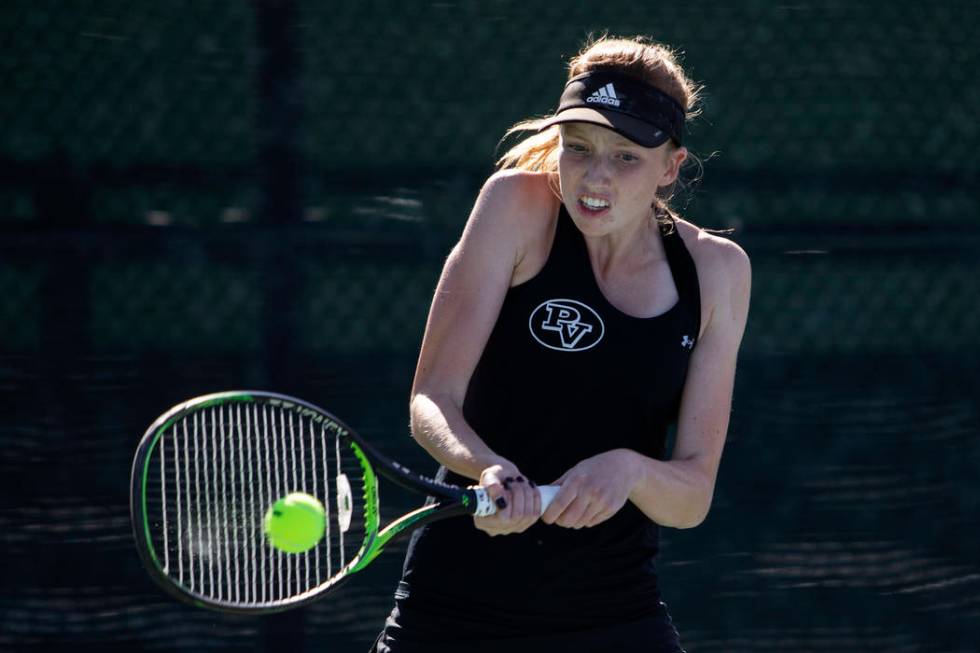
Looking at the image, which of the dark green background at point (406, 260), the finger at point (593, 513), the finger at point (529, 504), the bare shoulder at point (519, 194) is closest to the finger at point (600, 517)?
the finger at point (593, 513)

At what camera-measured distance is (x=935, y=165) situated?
130 inches

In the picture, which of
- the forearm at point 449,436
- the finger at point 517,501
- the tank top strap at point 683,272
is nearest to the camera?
the finger at point 517,501

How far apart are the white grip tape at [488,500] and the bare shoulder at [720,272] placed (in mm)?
452

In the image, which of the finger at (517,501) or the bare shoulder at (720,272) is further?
the bare shoulder at (720,272)

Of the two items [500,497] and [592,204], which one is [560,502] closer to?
[500,497]

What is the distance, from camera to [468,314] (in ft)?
7.19

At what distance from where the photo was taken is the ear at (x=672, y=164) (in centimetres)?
233

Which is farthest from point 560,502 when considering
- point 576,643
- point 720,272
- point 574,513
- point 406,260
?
point 406,260

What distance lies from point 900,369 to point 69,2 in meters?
2.03

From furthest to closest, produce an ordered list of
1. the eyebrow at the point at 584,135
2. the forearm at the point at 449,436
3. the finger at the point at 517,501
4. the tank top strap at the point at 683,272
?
the tank top strap at the point at 683,272 → the eyebrow at the point at 584,135 → the forearm at the point at 449,436 → the finger at the point at 517,501

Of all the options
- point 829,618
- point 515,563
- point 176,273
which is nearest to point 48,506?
point 176,273

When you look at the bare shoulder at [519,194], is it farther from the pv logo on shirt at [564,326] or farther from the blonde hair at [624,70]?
the pv logo on shirt at [564,326]

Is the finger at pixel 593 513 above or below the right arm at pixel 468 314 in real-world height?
below

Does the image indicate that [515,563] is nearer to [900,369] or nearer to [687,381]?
[687,381]
